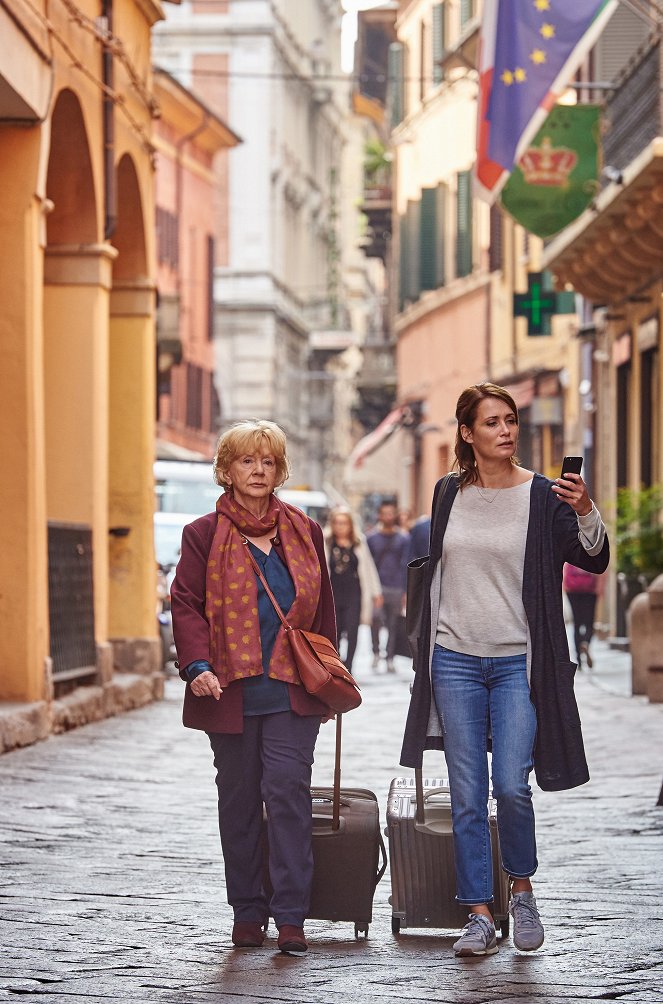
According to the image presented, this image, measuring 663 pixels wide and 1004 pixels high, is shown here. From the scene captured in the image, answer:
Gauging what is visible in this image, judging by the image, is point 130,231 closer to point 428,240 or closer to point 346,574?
point 346,574

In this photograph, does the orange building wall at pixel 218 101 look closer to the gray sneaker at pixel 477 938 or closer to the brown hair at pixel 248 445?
the brown hair at pixel 248 445

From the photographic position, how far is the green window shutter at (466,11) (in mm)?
37000

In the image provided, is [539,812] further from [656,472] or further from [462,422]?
[656,472]

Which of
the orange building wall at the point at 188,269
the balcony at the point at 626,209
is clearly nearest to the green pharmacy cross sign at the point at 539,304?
the balcony at the point at 626,209

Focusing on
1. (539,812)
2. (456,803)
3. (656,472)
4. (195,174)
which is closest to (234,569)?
(456,803)

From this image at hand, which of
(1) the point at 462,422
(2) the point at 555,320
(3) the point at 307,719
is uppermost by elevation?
(2) the point at 555,320

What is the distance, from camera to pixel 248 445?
256 inches

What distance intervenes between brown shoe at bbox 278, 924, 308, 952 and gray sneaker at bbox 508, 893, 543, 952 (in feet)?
2.00

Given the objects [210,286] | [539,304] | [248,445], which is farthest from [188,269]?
[248,445]

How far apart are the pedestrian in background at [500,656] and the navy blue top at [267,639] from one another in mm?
400

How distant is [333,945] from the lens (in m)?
6.57

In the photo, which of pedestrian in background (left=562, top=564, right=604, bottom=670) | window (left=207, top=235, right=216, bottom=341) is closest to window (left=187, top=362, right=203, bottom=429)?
window (left=207, top=235, right=216, bottom=341)

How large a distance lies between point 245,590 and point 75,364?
8.98m

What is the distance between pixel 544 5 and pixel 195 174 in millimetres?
33027
